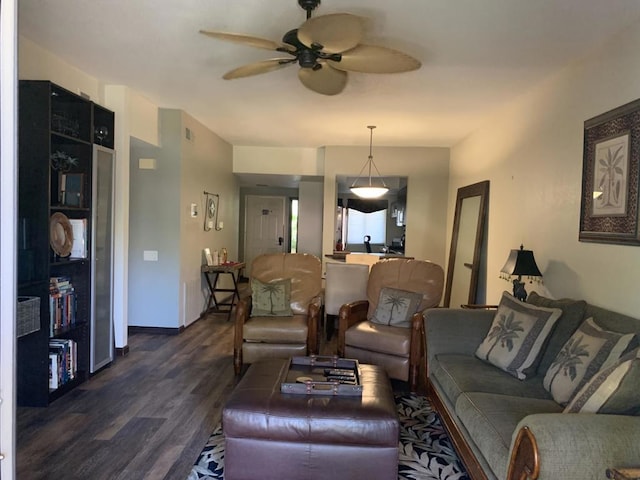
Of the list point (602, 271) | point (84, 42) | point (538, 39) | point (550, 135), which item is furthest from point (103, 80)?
point (602, 271)

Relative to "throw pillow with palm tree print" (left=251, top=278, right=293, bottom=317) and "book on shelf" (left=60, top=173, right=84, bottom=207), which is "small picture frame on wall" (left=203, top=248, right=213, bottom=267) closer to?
"throw pillow with palm tree print" (left=251, top=278, right=293, bottom=317)

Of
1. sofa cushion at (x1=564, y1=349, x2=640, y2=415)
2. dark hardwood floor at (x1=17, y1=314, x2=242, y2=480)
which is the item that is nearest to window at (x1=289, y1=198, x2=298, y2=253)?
dark hardwood floor at (x1=17, y1=314, x2=242, y2=480)

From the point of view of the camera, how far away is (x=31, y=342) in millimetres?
2961

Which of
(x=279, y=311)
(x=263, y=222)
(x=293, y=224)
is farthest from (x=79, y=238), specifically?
(x=293, y=224)

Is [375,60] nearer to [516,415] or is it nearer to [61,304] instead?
[516,415]

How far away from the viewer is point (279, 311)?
13.2 feet

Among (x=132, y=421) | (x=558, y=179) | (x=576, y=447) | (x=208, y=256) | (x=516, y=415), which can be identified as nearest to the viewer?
(x=576, y=447)

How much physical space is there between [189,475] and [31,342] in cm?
162

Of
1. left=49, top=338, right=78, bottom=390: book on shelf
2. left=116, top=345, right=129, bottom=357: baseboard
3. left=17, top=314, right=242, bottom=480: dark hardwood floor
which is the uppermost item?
left=49, top=338, right=78, bottom=390: book on shelf

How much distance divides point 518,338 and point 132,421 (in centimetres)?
261

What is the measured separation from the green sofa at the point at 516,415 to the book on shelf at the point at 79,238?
2.83 meters

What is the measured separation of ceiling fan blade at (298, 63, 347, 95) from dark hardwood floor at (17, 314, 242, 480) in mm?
2440

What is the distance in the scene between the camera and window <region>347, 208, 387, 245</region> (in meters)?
11.4

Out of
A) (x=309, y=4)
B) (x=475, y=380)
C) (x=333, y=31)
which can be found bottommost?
(x=475, y=380)
